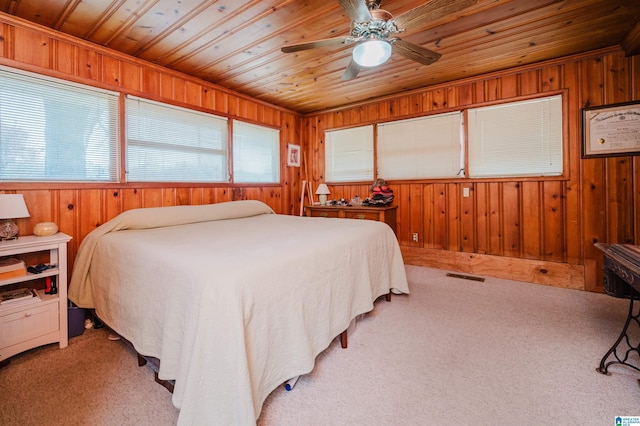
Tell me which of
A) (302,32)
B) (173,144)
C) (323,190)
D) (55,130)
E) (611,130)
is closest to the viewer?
(55,130)

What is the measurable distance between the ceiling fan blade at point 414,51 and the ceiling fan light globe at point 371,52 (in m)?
0.10

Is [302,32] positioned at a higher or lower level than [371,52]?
higher

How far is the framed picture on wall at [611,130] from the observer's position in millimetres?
2676

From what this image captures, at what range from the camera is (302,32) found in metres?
2.40

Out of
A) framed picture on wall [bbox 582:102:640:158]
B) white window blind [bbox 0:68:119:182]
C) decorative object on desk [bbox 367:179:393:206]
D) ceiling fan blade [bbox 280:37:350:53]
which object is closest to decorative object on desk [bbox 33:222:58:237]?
white window blind [bbox 0:68:119:182]

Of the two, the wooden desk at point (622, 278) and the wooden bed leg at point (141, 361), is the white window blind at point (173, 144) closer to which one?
the wooden bed leg at point (141, 361)

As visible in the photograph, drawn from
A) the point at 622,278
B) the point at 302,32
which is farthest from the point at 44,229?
the point at 622,278

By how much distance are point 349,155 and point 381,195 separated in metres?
1.01

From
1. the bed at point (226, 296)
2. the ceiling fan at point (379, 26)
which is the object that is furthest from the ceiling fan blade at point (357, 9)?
the bed at point (226, 296)

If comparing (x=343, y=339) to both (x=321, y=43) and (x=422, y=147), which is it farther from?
(x=422, y=147)

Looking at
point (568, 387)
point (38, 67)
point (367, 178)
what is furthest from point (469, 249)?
point (38, 67)

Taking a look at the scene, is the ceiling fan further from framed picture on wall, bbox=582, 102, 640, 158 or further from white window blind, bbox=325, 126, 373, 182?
white window blind, bbox=325, 126, 373, 182

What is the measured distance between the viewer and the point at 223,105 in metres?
3.64

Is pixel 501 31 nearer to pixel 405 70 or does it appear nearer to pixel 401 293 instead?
pixel 405 70
